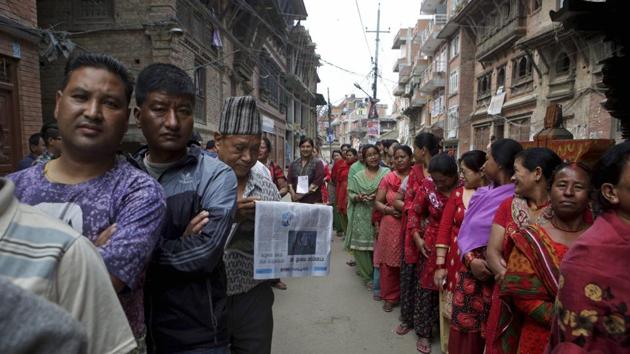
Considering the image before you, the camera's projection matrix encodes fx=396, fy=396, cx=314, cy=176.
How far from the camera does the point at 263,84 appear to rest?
61.7ft

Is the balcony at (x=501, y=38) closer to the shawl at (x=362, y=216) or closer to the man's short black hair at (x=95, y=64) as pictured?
the shawl at (x=362, y=216)

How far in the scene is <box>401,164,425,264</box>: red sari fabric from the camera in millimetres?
3967

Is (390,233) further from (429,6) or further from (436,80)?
(429,6)

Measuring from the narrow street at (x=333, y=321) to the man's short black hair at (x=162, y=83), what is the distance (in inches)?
116

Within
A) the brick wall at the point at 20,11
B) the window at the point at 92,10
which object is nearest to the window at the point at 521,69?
the window at the point at 92,10

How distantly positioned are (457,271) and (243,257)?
1683mm

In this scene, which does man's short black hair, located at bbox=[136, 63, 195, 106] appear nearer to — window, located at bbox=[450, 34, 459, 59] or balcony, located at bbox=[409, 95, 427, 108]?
window, located at bbox=[450, 34, 459, 59]

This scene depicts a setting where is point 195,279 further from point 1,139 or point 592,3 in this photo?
point 1,139

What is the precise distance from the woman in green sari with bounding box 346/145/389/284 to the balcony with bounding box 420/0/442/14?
99.7 feet

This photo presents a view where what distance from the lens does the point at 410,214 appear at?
3961mm

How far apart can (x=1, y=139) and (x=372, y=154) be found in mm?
5251

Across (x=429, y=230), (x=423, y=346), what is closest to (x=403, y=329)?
(x=423, y=346)

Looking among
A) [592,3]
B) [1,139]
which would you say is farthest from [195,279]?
[1,139]

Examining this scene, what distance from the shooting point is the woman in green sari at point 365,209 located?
18.4 feet
